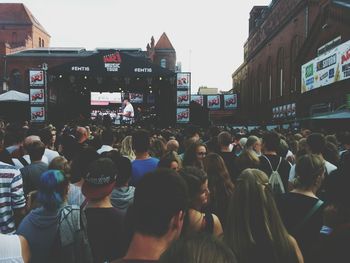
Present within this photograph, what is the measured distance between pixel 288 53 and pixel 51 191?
35.6m

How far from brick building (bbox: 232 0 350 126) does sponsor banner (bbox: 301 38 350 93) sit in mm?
504

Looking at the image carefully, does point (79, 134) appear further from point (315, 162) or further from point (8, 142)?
point (315, 162)

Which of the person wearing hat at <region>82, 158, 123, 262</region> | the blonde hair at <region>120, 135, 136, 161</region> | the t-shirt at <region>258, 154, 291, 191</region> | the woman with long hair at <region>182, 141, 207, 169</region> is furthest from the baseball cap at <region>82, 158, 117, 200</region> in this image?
the blonde hair at <region>120, 135, 136, 161</region>

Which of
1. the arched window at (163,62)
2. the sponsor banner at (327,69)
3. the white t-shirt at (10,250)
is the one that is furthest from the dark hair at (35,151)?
the arched window at (163,62)

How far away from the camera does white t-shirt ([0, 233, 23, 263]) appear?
224 centimetres

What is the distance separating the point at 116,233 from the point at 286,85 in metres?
34.8

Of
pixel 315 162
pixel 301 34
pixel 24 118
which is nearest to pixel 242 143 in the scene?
pixel 315 162

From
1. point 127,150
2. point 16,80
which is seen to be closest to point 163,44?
point 16,80

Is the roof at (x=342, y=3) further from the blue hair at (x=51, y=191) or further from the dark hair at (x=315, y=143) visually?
the blue hair at (x=51, y=191)

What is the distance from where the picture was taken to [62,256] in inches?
107

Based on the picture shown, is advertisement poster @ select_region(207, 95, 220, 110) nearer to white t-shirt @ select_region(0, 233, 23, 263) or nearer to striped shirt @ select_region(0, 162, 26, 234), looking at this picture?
striped shirt @ select_region(0, 162, 26, 234)

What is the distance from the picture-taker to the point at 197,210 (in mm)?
3166

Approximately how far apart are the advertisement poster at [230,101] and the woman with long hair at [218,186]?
43593mm

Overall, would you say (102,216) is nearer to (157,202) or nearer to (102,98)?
(157,202)
